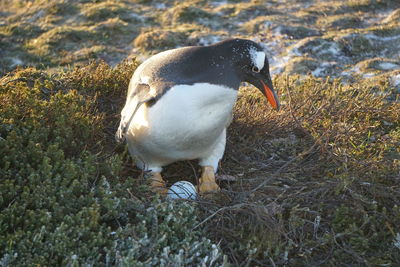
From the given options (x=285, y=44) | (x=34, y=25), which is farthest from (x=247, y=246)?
(x=34, y=25)

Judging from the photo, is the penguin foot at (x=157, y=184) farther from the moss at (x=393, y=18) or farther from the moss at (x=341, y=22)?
the moss at (x=393, y=18)

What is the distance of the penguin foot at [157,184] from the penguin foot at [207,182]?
260mm

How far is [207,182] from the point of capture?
375 cm

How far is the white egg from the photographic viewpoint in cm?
347

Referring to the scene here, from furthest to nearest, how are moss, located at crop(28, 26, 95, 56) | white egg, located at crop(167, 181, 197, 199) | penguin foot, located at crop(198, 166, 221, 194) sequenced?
moss, located at crop(28, 26, 95, 56) → penguin foot, located at crop(198, 166, 221, 194) → white egg, located at crop(167, 181, 197, 199)

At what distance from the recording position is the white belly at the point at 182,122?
3.29 meters

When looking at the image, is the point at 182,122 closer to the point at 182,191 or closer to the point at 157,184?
the point at 182,191

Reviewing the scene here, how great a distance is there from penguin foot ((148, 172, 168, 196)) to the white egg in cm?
6

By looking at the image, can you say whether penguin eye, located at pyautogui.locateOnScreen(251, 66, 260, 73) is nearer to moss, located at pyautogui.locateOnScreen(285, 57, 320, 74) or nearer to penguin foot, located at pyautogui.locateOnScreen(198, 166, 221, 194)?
penguin foot, located at pyautogui.locateOnScreen(198, 166, 221, 194)

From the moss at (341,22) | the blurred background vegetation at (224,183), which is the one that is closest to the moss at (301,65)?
the blurred background vegetation at (224,183)

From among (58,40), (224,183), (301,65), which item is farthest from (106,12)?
(224,183)

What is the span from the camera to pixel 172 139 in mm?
3408

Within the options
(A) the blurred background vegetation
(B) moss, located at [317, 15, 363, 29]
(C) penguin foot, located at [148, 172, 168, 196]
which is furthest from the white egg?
(B) moss, located at [317, 15, 363, 29]

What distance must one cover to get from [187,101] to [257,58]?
2.07ft
